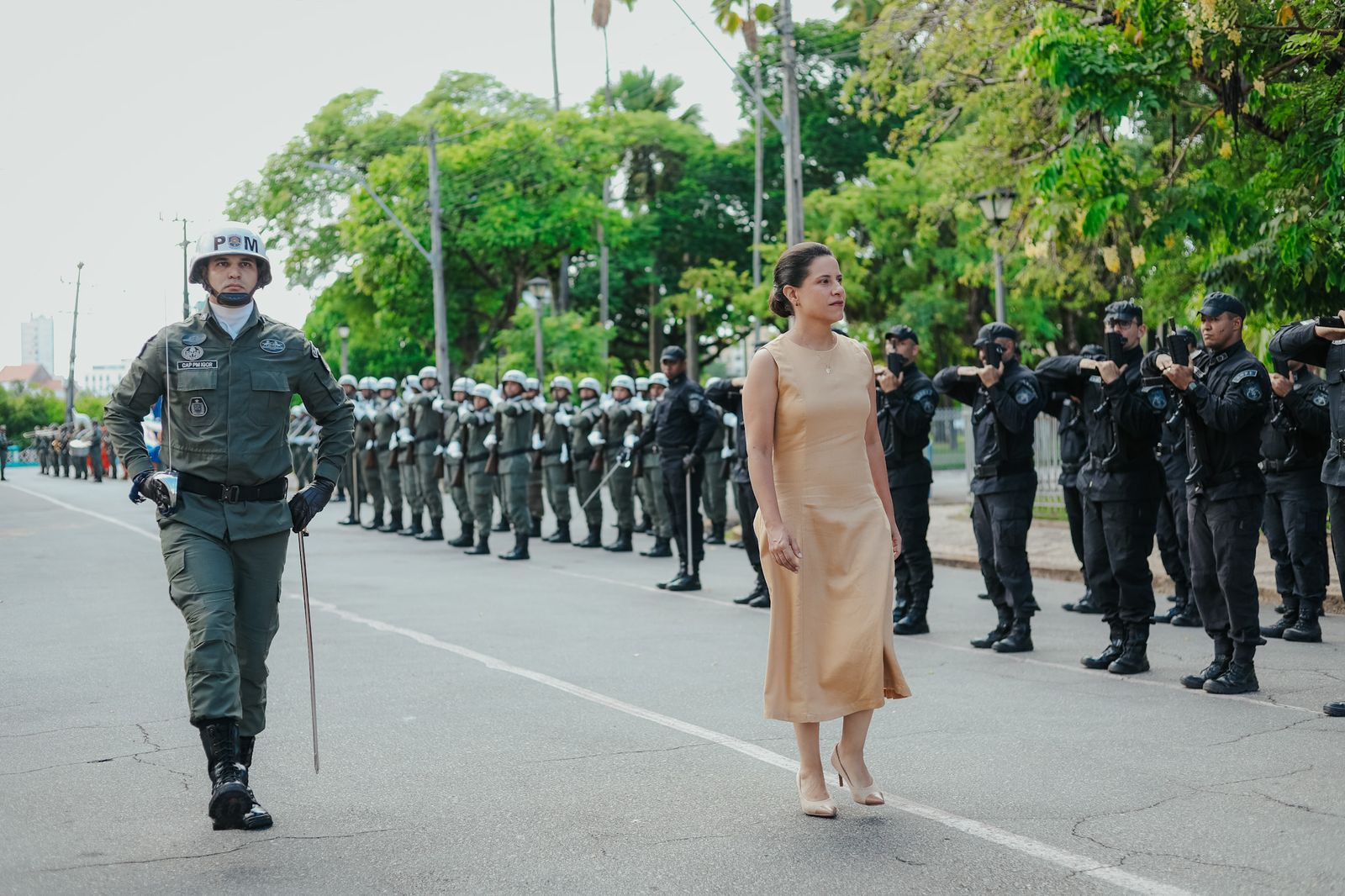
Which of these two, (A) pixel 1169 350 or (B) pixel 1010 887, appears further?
(A) pixel 1169 350

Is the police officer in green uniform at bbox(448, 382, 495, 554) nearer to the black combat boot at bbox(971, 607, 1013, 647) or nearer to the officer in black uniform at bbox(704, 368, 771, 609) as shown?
the officer in black uniform at bbox(704, 368, 771, 609)

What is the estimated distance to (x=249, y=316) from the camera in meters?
5.62

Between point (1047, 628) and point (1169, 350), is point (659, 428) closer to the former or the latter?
point (1047, 628)

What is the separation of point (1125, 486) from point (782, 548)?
391 cm

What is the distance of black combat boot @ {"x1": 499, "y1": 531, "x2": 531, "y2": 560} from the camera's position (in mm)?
16531

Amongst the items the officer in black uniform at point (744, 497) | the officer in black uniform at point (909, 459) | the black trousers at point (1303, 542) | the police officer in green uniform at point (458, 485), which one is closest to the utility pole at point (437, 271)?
the police officer in green uniform at point (458, 485)

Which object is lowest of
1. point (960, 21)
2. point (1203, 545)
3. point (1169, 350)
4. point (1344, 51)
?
point (1203, 545)

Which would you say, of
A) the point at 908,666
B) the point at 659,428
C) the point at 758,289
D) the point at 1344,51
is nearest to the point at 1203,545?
the point at 908,666

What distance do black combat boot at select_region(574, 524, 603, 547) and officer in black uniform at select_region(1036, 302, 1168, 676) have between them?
34.0ft

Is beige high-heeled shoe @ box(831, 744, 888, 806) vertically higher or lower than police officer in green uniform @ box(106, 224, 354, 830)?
lower

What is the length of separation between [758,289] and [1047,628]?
1007 inches

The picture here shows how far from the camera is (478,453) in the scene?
18156mm

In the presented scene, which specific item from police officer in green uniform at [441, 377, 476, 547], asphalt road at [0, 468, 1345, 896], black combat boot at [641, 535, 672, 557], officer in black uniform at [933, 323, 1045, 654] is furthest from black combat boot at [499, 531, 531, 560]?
officer in black uniform at [933, 323, 1045, 654]

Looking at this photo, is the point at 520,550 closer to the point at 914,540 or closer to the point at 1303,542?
the point at 914,540
